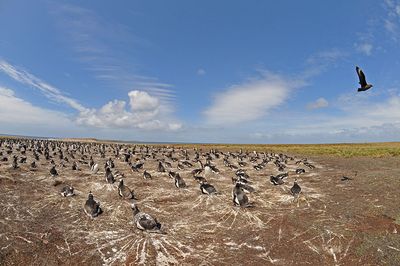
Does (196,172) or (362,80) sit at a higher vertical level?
(362,80)

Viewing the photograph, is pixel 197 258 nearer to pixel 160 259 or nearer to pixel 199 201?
pixel 160 259

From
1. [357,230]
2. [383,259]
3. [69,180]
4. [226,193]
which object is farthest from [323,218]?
[69,180]

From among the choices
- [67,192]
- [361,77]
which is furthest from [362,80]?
[67,192]

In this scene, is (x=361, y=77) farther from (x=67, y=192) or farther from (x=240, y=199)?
(x=67, y=192)

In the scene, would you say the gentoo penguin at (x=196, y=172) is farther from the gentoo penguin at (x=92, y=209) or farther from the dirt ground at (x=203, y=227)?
the gentoo penguin at (x=92, y=209)

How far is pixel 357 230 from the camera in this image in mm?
16531

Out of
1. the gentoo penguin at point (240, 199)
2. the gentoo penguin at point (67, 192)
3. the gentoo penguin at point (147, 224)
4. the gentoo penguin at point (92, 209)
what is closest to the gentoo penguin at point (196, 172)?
the gentoo penguin at point (240, 199)

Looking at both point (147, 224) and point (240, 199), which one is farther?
point (240, 199)

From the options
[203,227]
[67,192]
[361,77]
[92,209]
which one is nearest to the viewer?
[361,77]

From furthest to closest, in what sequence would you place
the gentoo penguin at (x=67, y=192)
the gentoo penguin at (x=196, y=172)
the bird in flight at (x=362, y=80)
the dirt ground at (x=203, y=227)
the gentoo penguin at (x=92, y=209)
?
the gentoo penguin at (x=196, y=172) → the gentoo penguin at (x=67, y=192) → the gentoo penguin at (x=92, y=209) → the bird in flight at (x=362, y=80) → the dirt ground at (x=203, y=227)

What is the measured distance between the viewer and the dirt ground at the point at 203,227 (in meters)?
14.2

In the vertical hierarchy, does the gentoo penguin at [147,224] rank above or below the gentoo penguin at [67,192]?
below

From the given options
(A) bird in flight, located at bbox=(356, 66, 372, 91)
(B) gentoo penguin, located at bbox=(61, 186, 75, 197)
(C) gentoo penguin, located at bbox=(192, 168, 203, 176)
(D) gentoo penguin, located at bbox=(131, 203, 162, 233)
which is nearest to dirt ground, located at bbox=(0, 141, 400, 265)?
(D) gentoo penguin, located at bbox=(131, 203, 162, 233)

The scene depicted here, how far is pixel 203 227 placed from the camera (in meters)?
17.5
